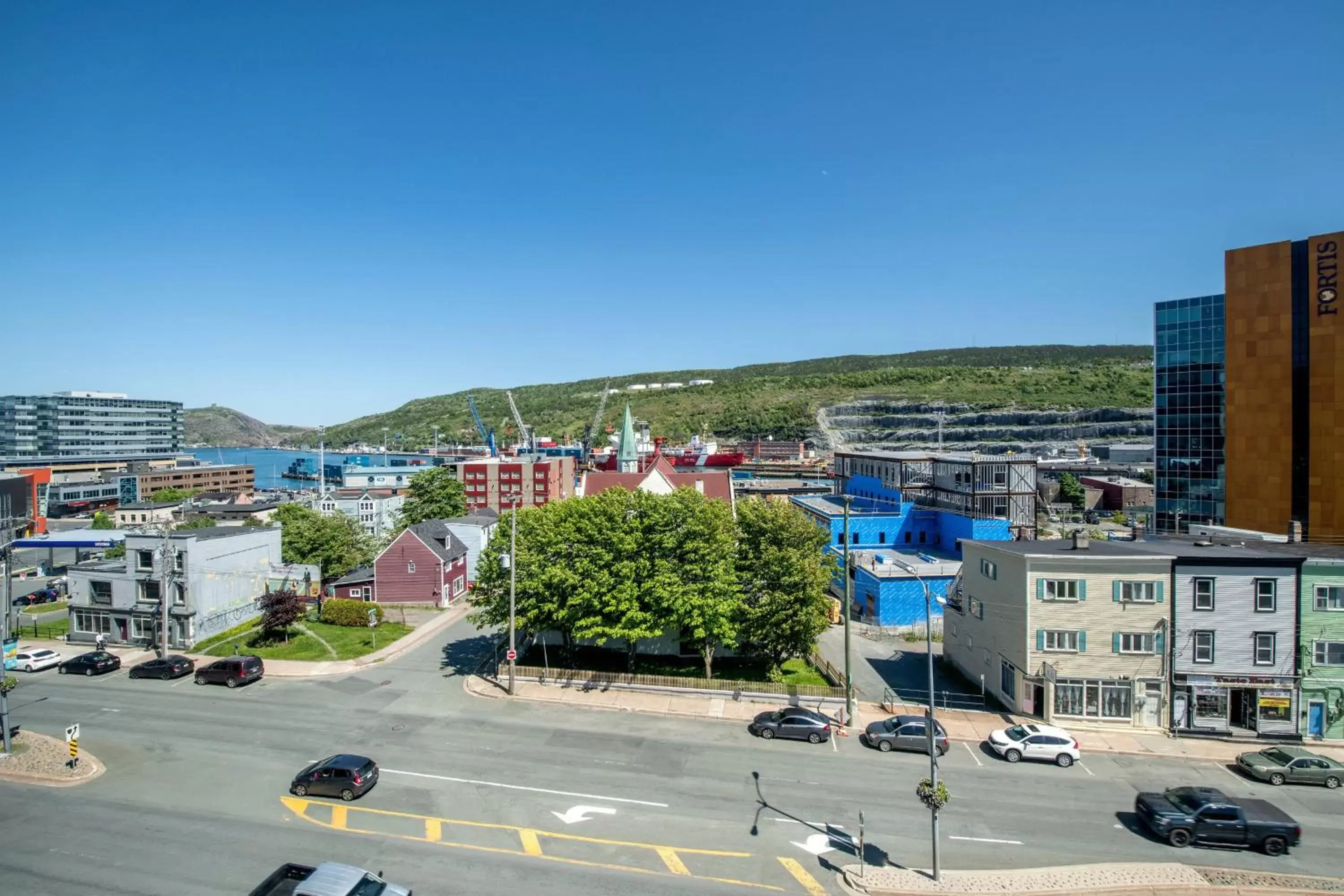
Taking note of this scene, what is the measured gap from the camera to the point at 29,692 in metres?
34.5

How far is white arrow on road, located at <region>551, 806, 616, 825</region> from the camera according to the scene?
72.2 ft

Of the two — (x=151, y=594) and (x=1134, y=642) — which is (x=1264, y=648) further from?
(x=151, y=594)

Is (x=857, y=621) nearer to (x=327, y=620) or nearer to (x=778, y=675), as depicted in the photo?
(x=778, y=675)

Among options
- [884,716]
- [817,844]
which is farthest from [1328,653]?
[817,844]

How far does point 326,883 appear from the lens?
15578 mm

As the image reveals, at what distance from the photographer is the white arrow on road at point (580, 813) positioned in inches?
866

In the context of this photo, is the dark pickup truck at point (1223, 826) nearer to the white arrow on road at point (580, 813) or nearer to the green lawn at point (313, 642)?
the white arrow on road at point (580, 813)

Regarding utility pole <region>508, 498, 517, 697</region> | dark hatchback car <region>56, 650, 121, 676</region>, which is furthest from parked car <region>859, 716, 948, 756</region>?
dark hatchback car <region>56, 650, 121, 676</region>

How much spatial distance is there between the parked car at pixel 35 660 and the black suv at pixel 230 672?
10852mm

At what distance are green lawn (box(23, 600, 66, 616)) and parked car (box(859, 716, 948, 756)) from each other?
61648mm

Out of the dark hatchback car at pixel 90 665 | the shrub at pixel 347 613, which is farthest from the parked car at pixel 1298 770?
the dark hatchback car at pixel 90 665

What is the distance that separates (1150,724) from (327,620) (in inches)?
1946

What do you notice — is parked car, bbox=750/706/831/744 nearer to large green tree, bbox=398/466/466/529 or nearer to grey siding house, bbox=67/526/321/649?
grey siding house, bbox=67/526/321/649

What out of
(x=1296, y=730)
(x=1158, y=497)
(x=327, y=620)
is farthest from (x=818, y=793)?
(x=1158, y=497)
